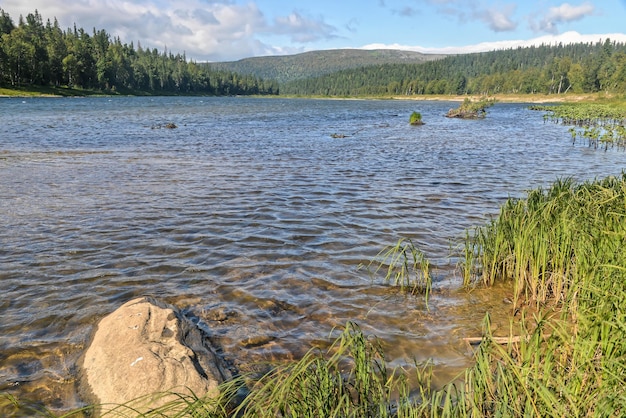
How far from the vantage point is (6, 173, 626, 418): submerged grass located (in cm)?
330

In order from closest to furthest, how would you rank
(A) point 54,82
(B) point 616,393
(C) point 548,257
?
1. (B) point 616,393
2. (C) point 548,257
3. (A) point 54,82

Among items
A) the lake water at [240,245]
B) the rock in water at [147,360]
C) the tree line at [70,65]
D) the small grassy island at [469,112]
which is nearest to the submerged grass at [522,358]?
the rock in water at [147,360]

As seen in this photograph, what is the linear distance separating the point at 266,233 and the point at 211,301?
371 cm

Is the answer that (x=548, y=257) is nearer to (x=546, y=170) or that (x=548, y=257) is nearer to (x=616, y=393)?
(x=616, y=393)

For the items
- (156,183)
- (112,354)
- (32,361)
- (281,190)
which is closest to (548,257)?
(112,354)

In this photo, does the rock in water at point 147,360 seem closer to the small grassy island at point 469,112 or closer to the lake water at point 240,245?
the lake water at point 240,245

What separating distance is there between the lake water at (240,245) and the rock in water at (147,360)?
0.41 meters

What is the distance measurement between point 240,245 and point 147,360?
5311 millimetres

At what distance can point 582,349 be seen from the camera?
367cm

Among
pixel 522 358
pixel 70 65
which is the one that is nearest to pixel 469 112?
pixel 522 358

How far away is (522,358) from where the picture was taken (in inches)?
145

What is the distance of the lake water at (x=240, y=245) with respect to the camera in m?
6.10

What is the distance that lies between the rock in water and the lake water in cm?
41

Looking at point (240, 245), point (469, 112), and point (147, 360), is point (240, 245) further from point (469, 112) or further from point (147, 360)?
point (469, 112)
